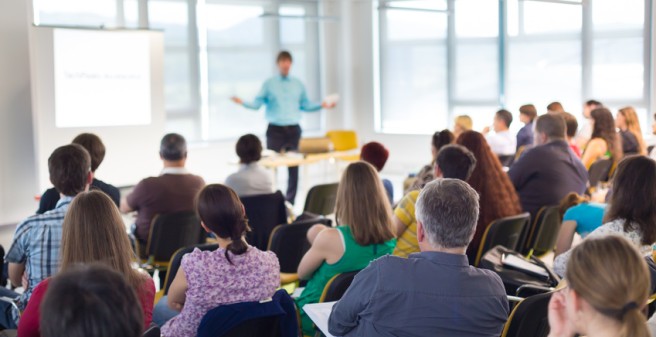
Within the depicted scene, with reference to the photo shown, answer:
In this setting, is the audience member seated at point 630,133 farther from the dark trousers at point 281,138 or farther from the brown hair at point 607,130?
the dark trousers at point 281,138

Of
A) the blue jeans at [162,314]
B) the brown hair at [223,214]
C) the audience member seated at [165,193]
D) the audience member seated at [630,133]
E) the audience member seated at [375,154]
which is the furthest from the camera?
the audience member seated at [630,133]

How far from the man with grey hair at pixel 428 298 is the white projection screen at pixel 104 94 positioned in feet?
20.8

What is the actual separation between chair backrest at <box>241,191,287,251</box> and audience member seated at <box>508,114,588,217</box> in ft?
5.47

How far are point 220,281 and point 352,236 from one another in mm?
777

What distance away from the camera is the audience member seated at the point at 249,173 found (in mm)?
5551

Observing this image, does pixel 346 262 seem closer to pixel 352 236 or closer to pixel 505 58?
pixel 352 236

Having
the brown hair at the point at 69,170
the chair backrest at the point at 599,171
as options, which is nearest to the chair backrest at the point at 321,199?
the brown hair at the point at 69,170

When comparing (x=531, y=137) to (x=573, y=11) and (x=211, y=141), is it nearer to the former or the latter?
(x=573, y=11)

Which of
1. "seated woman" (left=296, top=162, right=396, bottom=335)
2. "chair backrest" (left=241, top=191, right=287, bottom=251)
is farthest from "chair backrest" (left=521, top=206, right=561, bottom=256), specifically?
"seated woman" (left=296, top=162, right=396, bottom=335)

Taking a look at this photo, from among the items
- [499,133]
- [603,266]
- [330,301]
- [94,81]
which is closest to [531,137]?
[499,133]

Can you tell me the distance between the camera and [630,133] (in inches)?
319

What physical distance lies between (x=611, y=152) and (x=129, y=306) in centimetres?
657

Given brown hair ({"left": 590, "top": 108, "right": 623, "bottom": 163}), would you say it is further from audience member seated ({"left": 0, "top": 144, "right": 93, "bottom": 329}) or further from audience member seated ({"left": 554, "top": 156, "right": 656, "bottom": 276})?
audience member seated ({"left": 0, "top": 144, "right": 93, "bottom": 329})

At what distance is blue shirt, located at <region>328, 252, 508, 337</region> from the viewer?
7.98ft
